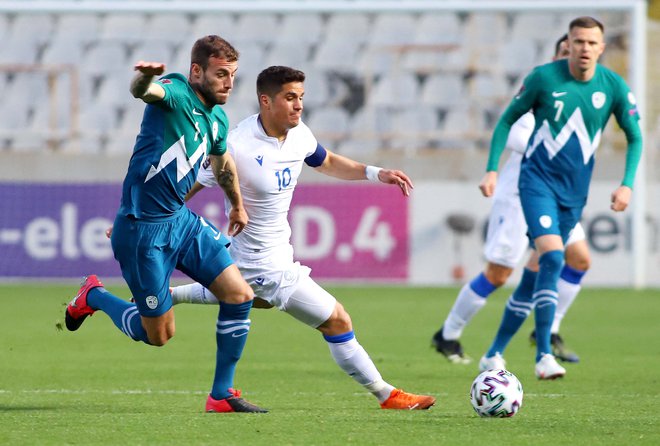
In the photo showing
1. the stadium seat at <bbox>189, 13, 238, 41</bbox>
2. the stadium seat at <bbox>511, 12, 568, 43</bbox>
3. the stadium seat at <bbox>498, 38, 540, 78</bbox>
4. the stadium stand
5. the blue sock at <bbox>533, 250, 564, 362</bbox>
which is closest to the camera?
the blue sock at <bbox>533, 250, 564, 362</bbox>

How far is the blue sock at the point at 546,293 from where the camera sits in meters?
8.24

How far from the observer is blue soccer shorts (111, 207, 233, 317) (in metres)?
6.54

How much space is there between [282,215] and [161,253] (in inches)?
32.0

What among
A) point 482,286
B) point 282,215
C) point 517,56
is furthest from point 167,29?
point 282,215

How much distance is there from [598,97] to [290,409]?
10.2ft

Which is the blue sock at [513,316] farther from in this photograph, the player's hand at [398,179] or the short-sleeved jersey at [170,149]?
the short-sleeved jersey at [170,149]

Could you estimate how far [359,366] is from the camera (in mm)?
6797

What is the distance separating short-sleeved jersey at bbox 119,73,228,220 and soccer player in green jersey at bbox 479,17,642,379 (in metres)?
Answer: 2.41

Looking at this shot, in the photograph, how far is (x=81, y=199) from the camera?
697 inches

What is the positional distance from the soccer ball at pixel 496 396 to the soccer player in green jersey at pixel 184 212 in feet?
3.62

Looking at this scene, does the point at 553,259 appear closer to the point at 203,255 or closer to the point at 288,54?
the point at 203,255

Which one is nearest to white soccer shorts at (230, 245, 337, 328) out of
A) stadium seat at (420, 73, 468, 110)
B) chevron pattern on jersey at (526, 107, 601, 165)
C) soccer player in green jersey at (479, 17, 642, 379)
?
soccer player in green jersey at (479, 17, 642, 379)

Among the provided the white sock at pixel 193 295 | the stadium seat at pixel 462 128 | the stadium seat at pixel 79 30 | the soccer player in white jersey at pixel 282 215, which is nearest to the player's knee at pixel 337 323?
the soccer player in white jersey at pixel 282 215

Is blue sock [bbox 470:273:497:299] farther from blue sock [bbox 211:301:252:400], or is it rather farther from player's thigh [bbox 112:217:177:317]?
player's thigh [bbox 112:217:177:317]
